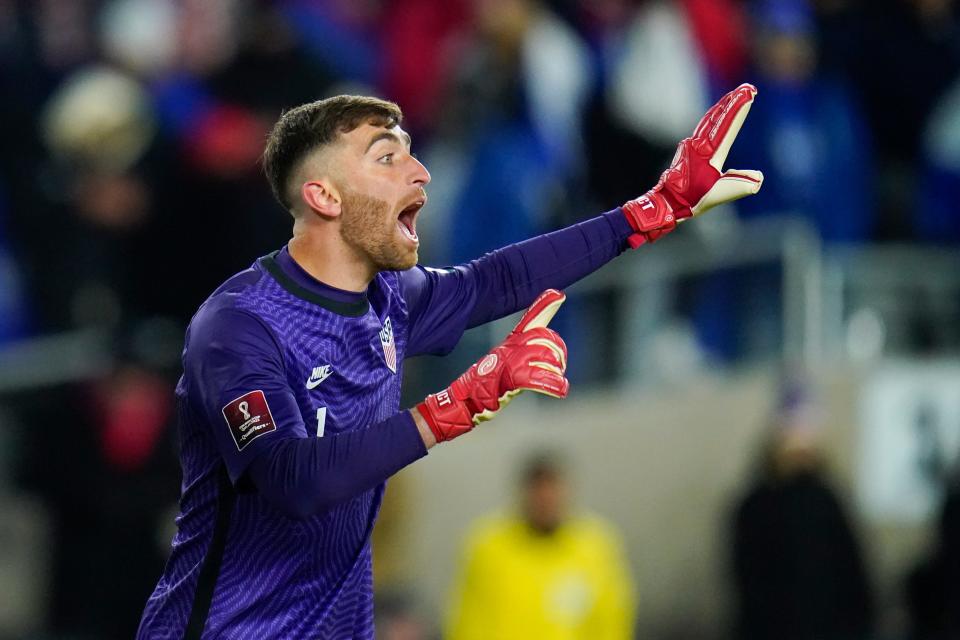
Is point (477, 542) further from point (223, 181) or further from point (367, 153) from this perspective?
point (367, 153)

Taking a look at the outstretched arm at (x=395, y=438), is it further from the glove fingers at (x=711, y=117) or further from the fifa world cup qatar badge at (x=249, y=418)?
the glove fingers at (x=711, y=117)

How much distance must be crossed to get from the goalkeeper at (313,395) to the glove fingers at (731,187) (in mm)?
187

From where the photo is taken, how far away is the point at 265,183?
9586 millimetres

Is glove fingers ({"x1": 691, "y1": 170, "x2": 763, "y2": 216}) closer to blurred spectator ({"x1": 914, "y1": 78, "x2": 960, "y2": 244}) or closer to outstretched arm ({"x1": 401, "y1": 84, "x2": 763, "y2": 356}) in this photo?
outstretched arm ({"x1": 401, "y1": 84, "x2": 763, "y2": 356})

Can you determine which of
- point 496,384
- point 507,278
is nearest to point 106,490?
point 507,278

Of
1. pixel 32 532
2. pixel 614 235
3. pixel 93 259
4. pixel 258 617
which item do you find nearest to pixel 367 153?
pixel 614 235

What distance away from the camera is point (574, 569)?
876cm

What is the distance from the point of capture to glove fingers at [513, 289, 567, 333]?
4621 mm

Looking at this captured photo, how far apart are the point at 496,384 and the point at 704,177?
3.50ft

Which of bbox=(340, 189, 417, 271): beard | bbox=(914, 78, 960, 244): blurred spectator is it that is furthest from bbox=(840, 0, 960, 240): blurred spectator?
bbox=(340, 189, 417, 271): beard

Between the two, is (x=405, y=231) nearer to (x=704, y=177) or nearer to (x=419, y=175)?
(x=419, y=175)

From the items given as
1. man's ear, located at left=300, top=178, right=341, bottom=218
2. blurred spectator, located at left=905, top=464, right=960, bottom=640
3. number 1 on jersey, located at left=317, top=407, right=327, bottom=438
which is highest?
man's ear, located at left=300, top=178, right=341, bottom=218

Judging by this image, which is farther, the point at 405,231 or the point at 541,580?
the point at 541,580

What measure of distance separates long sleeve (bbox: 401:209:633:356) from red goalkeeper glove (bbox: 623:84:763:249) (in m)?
0.09
